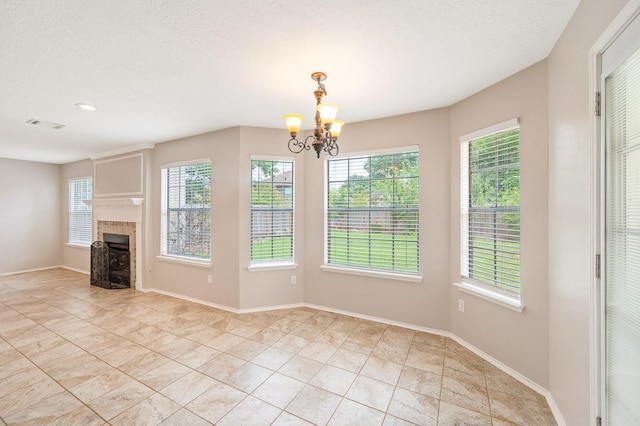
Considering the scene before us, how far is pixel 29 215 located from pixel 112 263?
3.15 meters

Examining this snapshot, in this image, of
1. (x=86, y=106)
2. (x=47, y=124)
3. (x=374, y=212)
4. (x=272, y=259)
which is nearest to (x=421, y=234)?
(x=374, y=212)

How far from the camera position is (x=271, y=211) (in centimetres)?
401

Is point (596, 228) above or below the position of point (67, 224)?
above

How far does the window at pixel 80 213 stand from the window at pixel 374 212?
20.2 feet

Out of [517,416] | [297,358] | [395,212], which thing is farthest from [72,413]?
[395,212]

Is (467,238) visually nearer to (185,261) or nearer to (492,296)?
(492,296)

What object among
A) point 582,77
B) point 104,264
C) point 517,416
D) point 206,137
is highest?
point 206,137

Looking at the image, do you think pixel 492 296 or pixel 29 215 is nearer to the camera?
pixel 492 296

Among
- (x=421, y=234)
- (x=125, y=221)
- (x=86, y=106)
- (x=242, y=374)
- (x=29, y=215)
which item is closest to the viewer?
(x=242, y=374)

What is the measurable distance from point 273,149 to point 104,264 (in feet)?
14.1

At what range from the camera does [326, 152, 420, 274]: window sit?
3404 millimetres

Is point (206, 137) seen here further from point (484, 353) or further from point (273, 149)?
point (484, 353)

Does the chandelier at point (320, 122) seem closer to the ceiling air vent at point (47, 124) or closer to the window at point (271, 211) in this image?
the window at point (271, 211)

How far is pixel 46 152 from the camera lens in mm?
5562
